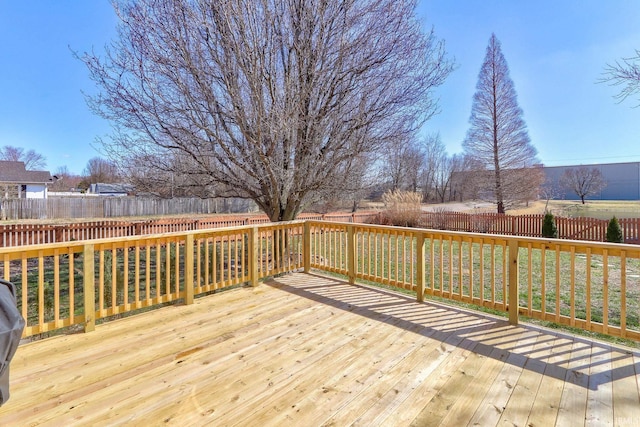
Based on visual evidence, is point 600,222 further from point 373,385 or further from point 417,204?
point 373,385

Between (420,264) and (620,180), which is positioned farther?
(620,180)

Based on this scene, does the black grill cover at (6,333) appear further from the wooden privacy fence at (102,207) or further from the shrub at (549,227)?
the wooden privacy fence at (102,207)

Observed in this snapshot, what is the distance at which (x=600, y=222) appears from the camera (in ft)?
35.5

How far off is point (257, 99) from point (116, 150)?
10.2ft

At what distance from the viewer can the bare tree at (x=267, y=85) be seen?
4832 mm

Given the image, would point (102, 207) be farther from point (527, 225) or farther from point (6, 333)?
point (527, 225)

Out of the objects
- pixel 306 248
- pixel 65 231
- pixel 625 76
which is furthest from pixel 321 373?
pixel 65 231

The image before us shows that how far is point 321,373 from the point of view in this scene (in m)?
2.30

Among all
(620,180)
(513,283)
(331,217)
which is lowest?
(513,283)

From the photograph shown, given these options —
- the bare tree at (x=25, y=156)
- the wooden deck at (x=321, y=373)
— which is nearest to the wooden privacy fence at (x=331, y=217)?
the wooden deck at (x=321, y=373)

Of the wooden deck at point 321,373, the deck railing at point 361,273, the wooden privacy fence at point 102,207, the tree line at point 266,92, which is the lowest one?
the wooden deck at point 321,373

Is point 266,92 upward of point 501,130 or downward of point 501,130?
downward

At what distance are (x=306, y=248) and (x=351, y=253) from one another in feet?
3.33

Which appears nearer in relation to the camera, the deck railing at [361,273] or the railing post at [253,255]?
the deck railing at [361,273]
